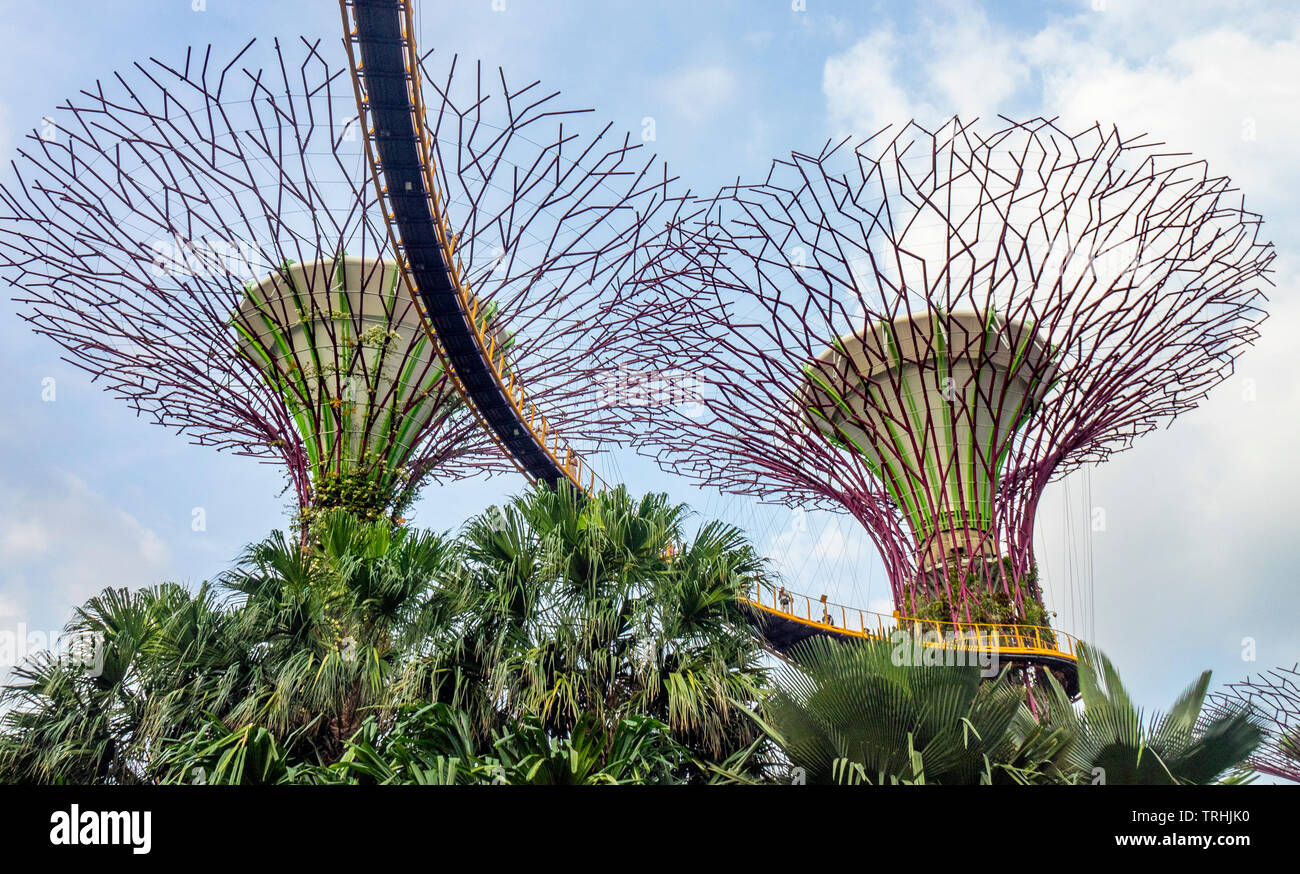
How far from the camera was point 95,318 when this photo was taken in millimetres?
26047

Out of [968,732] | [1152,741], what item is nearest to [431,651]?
[968,732]

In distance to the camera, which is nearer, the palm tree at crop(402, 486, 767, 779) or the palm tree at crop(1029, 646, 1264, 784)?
the palm tree at crop(1029, 646, 1264, 784)

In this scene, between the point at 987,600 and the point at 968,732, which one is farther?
the point at 987,600

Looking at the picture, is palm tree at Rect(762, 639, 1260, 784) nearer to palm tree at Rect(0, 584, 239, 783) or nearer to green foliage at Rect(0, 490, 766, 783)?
green foliage at Rect(0, 490, 766, 783)

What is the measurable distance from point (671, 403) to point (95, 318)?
14.6m

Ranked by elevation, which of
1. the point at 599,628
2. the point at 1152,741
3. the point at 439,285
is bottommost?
the point at 1152,741

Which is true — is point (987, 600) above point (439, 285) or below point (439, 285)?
below

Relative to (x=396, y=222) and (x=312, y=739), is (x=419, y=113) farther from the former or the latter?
(x=312, y=739)

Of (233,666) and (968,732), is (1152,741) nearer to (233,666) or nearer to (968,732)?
(968,732)

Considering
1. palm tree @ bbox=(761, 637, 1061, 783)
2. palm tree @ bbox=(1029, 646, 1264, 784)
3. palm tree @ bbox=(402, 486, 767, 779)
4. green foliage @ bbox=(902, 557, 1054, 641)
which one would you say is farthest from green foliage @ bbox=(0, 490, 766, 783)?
green foliage @ bbox=(902, 557, 1054, 641)

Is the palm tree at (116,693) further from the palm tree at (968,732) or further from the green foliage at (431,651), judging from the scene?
the palm tree at (968,732)

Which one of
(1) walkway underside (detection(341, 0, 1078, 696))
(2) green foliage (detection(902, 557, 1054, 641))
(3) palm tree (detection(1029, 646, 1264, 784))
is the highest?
(1) walkway underside (detection(341, 0, 1078, 696))

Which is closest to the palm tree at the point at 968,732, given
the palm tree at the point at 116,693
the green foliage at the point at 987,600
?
the palm tree at the point at 116,693
